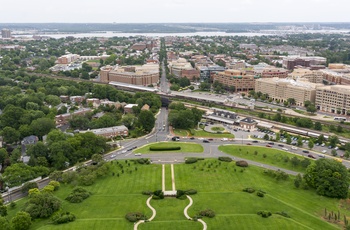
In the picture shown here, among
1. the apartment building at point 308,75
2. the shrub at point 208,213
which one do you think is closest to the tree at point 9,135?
the shrub at point 208,213

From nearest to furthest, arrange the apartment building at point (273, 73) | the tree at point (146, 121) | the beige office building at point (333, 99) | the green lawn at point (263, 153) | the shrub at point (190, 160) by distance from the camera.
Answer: the shrub at point (190, 160) → the green lawn at point (263, 153) → the tree at point (146, 121) → the beige office building at point (333, 99) → the apartment building at point (273, 73)

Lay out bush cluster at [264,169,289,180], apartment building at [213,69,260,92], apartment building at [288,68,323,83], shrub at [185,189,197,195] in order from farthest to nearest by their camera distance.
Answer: apartment building at [288,68,323,83], apartment building at [213,69,260,92], bush cluster at [264,169,289,180], shrub at [185,189,197,195]

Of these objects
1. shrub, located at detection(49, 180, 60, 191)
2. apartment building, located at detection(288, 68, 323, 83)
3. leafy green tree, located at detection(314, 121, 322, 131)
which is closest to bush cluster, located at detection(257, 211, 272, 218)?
shrub, located at detection(49, 180, 60, 191)

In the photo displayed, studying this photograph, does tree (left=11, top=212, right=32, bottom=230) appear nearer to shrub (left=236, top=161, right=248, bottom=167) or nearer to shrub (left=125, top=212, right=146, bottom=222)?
shrub (left=125, top=212, right=146, bottom=222)

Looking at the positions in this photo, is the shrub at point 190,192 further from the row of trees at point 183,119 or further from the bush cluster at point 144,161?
the row of trees at point 183,119

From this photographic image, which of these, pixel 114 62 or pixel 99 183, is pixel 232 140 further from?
pixel 114 62

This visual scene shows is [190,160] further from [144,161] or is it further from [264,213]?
[264,213]
